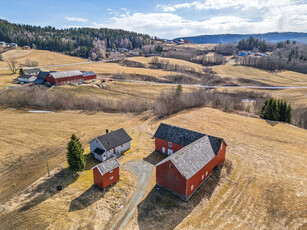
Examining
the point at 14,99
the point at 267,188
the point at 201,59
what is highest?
the point at 201,59

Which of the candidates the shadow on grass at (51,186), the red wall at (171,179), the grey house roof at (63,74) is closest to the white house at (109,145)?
the shadow on grass at (51,186)

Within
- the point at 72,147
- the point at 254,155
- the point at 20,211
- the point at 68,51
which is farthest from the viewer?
the point at 68,51

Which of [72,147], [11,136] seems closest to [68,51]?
[11,136]

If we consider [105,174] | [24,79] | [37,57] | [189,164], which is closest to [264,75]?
[189,164]

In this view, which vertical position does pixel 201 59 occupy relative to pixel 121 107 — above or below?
above

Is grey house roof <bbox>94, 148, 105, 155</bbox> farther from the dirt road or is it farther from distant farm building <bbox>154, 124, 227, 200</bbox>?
distant farm building <bbox>154, 124, 227, 200</bbox>

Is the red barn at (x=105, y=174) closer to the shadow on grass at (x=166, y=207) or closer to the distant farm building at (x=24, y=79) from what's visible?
the shadow on grass at (x=166, y=207)

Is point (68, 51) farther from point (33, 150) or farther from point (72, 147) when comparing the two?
point (72, 147)
